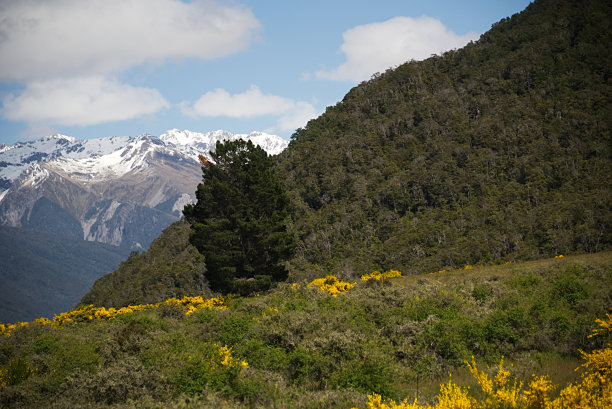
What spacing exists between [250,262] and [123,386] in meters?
20.3

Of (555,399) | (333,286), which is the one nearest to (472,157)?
(333,286)

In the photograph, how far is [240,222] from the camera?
28391 millimetres

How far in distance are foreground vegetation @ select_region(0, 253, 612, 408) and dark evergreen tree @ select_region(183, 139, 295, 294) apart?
1107 centimetres

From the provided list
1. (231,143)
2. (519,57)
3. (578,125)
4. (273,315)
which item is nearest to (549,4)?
(519,57)

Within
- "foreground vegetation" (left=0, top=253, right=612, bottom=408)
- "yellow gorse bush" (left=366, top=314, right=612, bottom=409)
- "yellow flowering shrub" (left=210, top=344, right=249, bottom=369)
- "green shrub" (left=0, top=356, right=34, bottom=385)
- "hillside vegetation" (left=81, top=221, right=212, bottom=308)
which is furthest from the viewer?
"hillside vegetation" (left=81, top=221, right=212, bottom=308)

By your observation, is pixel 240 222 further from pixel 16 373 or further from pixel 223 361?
pixel 223 361

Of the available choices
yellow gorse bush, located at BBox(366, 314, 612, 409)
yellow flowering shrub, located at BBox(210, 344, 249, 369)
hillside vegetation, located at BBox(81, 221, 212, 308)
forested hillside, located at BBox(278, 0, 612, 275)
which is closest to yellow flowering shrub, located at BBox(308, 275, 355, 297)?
yellow flowering shrub, located at BBox(210, 344, 249, 369)

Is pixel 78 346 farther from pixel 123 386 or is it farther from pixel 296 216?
pixel 296 216

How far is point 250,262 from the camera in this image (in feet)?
101

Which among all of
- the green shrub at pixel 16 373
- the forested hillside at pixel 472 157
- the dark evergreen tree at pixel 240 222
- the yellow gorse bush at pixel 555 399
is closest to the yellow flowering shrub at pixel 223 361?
the yellow gorse bush at pixel 555 399

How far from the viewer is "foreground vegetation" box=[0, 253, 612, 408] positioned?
10164mm

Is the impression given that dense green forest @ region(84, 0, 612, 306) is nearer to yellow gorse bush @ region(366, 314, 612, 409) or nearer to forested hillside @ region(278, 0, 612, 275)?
forested hillside @ region(278, 0, 612, 275)

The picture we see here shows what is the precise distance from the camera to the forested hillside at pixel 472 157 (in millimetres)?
69812

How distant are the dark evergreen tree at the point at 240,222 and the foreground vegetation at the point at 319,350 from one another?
11.1m
